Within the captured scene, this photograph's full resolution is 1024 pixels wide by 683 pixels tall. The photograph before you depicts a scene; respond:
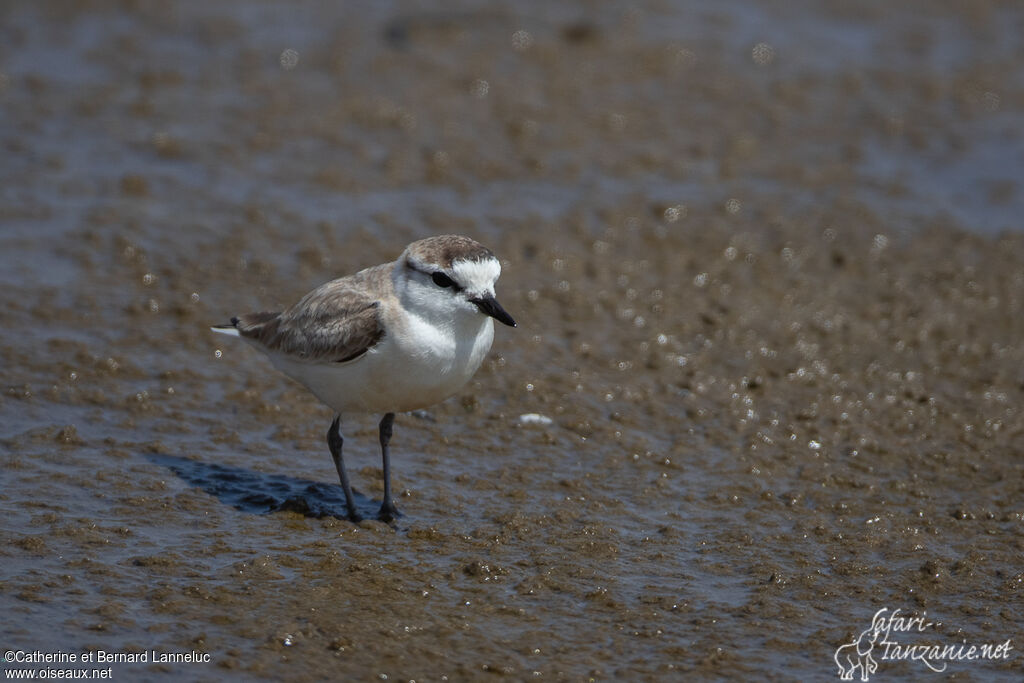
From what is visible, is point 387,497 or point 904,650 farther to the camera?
point 387,497

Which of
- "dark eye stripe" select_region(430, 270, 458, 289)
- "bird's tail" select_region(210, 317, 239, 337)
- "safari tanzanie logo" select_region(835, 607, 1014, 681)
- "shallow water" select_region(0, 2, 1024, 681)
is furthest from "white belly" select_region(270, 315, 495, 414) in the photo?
"safari tanzanie logo" select_region(835, 607, 1014, 681)

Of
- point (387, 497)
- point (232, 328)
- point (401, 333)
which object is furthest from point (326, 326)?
point (232, 328)

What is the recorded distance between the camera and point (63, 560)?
6.05 metres

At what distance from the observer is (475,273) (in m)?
6.17

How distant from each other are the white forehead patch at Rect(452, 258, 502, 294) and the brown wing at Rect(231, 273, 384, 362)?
50 centimetres

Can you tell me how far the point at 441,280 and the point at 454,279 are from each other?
0.08 m

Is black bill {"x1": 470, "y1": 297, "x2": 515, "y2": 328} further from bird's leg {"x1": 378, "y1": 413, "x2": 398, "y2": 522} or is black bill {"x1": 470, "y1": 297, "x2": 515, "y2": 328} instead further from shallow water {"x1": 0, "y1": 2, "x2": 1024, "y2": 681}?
shallow water {"x1": 0, "y1": 2, "x2": 1024, "y2": 681}

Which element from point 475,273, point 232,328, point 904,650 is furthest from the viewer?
point 232,328

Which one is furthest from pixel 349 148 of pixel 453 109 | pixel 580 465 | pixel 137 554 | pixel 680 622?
pixel 680 622

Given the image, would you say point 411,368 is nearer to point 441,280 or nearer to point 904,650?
point 441,280

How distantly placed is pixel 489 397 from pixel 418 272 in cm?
203

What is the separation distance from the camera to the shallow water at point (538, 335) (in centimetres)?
593

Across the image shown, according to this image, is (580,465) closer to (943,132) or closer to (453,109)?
(453,109)

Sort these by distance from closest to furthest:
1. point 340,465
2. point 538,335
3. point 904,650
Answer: point 904,650
point 340,465
point 538,335
